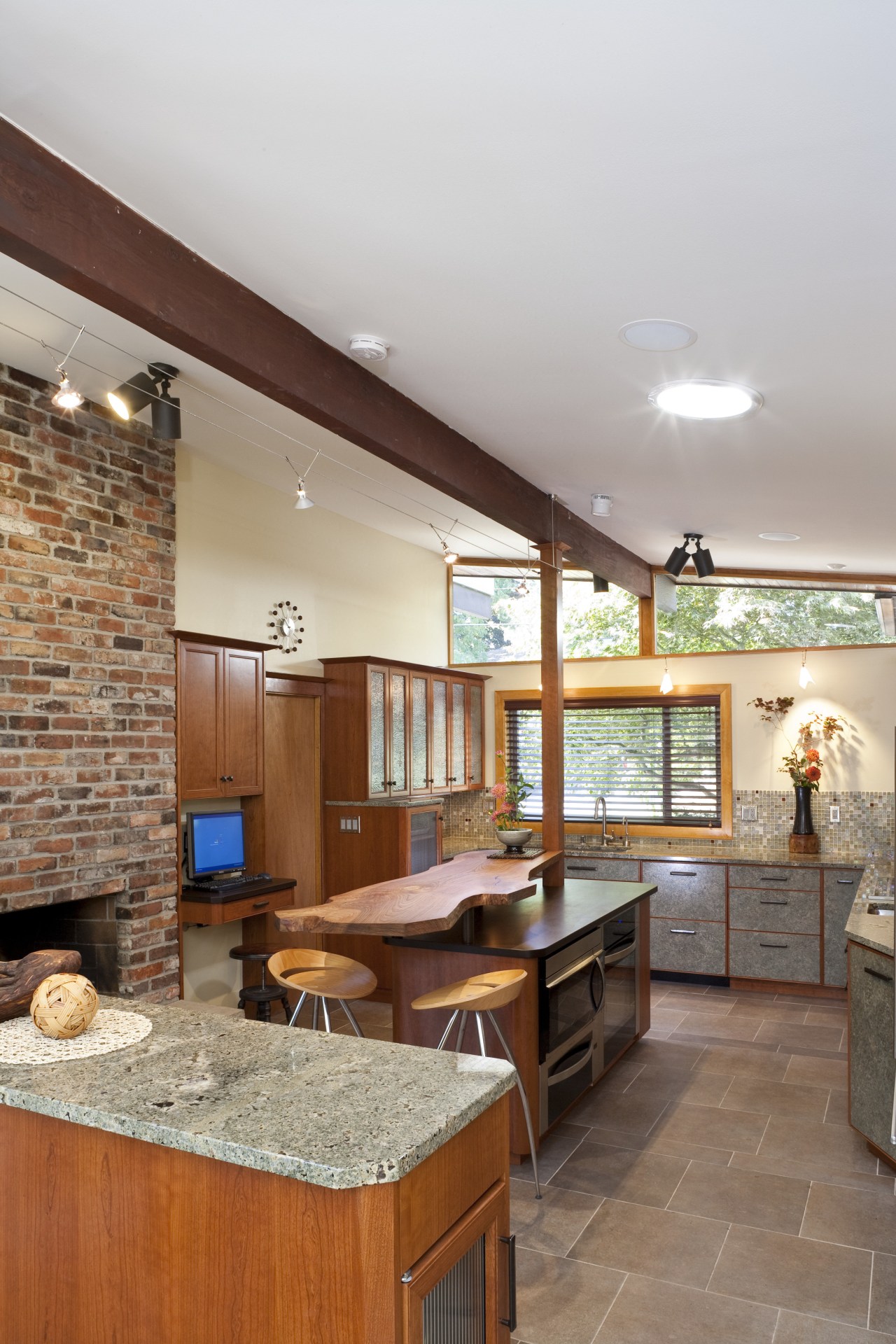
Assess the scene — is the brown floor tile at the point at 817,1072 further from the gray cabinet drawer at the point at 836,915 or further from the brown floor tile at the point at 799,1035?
the gray cabinet drawer at the point at 836,915

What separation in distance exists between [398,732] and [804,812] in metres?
2.78

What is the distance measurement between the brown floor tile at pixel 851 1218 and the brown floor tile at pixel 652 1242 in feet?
1.09

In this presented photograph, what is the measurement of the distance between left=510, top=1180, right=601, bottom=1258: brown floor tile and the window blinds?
379cm

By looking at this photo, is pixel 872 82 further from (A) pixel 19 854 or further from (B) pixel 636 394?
(A) pixel 19 854

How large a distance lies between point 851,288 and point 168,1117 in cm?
254

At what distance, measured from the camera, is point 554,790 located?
18.5 feet

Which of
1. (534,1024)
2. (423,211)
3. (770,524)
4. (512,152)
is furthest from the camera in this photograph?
(770,524)

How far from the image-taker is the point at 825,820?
22.6 feet

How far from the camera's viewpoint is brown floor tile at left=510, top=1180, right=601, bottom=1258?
3354mm

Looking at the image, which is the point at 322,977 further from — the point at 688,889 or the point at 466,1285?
the point at 688,889

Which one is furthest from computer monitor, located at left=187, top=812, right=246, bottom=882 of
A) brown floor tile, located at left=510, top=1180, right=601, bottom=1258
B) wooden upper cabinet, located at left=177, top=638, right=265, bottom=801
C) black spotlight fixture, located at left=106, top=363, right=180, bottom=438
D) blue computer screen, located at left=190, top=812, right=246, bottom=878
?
brown floor tile, located at left=510, top=1180, right=601, bottom=1258

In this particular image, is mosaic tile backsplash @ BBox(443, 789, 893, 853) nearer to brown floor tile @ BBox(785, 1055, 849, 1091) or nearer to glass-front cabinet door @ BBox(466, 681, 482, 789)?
glass-front cabinet door @ BBox(466, 681, 482, 789)

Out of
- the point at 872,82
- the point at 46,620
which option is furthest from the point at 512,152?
the point at 46,620

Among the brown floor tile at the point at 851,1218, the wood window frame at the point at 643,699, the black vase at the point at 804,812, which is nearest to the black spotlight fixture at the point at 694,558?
the wood window frame at the point at 643,699
